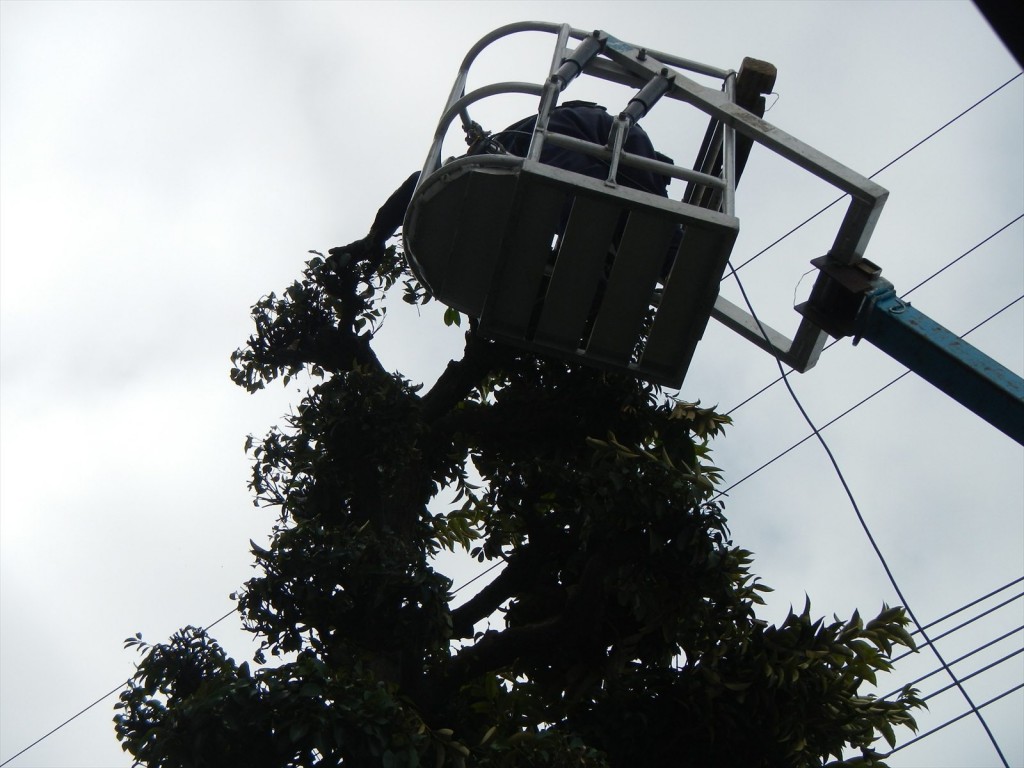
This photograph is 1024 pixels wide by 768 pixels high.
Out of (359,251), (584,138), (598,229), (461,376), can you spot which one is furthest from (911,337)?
(359,251)

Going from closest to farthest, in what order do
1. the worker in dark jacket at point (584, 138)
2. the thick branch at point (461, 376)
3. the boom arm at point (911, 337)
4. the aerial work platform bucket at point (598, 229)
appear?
the aerial work platform bucket at point (598, 229)
the boom arm at point (911, 337)
the worker in dark jacket at point (584, 138)
the thick branch at point (461, 376)

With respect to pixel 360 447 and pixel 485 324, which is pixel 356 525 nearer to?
pixel 360 447

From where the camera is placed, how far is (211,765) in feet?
18.4

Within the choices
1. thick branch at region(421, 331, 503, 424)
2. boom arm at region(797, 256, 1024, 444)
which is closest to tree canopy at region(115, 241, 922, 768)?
thick branch at region(421, 331, 503, 424)

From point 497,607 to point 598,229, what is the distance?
2.73 meters

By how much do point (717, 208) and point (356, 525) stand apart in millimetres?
2502

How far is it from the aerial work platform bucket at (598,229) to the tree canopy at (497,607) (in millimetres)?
777

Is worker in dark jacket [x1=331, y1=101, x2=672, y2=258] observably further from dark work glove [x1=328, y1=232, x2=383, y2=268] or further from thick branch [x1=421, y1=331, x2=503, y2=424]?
thick branch [x1=421, y1=331, x2=503, y2=424]

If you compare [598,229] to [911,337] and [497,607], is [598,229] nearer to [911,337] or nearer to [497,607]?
[911,337]

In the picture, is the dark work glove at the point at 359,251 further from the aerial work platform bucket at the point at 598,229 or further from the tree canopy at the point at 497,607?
the aerial work platform bucket at the point at 598,229

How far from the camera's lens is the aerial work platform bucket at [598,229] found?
210 inches

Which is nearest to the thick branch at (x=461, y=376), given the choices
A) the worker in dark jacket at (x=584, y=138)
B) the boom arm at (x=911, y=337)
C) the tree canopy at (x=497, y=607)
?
the tree canopy at (x=497, y=607)

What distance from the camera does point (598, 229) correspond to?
5422mm

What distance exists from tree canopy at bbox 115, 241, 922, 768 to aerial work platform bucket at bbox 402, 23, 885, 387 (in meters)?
0.78
